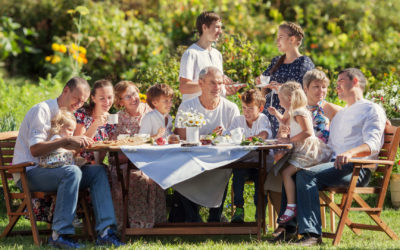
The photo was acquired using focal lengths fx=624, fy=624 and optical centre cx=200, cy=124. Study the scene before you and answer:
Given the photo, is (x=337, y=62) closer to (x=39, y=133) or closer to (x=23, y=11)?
(x=23, y=11)

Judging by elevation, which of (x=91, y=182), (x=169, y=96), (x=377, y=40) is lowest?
(x=91, y=182)

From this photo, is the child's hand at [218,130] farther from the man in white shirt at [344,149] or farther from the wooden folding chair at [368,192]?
the wooden folding chair at [368,192]

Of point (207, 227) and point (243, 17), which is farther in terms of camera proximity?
point (243, 17)

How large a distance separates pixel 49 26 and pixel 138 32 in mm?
2043

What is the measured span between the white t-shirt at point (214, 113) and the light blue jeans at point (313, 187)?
865 mm

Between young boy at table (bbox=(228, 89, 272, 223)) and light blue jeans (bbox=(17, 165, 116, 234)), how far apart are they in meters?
1.05

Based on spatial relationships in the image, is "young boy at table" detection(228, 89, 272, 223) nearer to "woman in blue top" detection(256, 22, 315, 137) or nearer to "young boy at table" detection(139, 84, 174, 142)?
"woman in blue top" detection(256, 22, 315, 137)

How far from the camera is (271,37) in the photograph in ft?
32.2

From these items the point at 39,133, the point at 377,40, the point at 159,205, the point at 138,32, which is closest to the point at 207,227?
the point at 159,205

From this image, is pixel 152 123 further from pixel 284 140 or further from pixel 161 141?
pixel 284 140

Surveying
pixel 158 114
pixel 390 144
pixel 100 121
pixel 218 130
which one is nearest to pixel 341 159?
pixel 390 144

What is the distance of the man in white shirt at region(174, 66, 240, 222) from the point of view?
5.02 meters

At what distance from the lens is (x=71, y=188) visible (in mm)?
4324

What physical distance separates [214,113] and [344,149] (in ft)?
3.59
